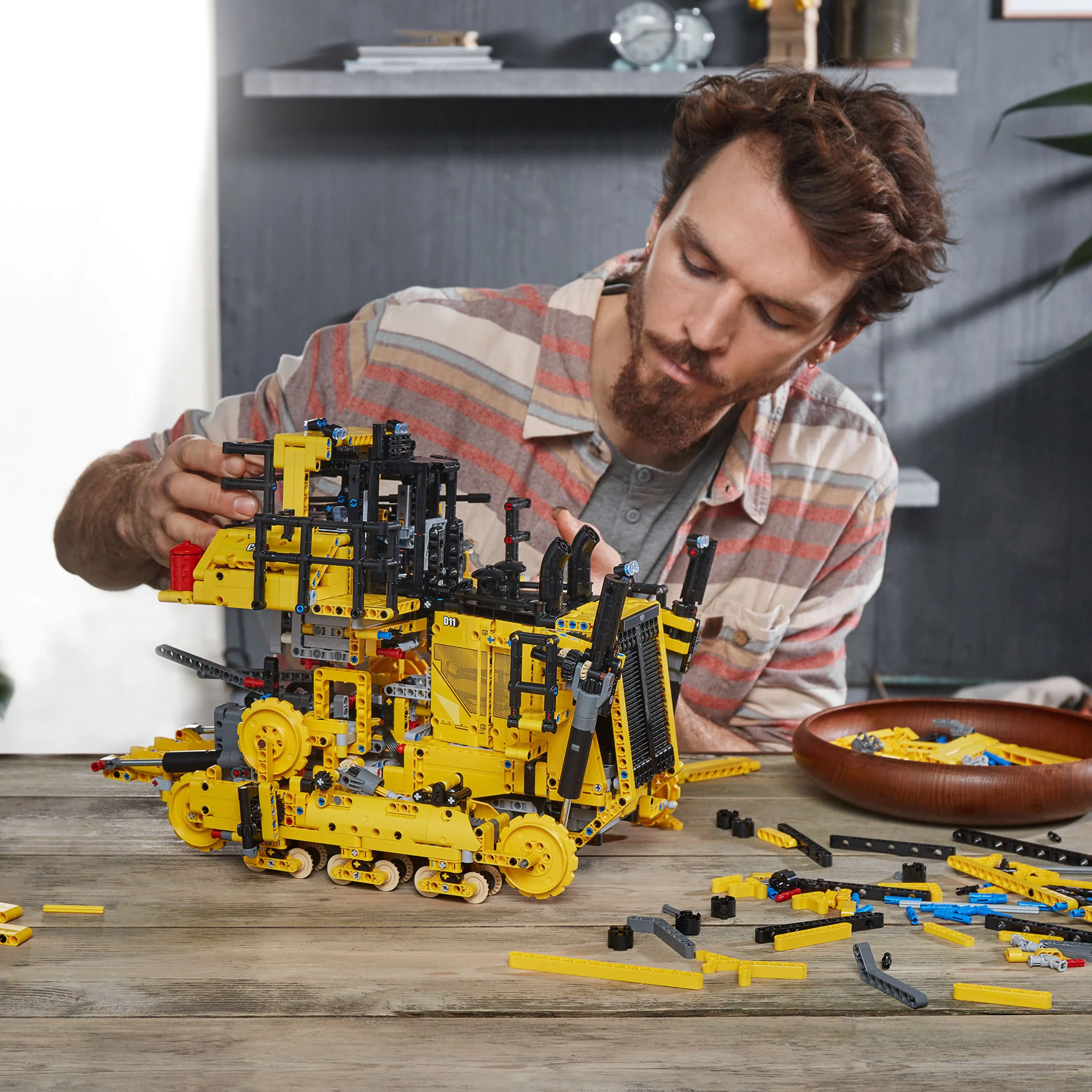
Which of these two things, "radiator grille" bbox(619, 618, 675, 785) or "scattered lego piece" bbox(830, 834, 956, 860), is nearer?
"radiator grille" bbox(619, 618, 675, 785)

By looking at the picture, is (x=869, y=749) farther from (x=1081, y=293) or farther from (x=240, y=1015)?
(x=1081, y=293)

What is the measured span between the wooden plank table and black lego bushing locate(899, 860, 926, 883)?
1.1 inches

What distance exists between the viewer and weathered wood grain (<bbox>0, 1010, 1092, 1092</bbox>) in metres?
0.83

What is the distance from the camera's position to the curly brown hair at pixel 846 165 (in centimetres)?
168

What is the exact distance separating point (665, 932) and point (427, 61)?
2.68 meters

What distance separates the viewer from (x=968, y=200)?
3.55m

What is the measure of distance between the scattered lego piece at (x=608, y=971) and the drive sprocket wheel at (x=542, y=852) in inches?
4.6

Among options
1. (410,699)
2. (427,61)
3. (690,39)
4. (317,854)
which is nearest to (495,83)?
(427,61)

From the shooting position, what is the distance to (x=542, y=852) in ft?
3.70

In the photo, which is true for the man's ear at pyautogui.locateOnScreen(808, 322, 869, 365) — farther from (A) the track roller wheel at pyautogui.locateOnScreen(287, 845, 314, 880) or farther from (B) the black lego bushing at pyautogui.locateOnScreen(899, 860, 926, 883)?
(A) the track roller wheel at pyautogui.locateOnScreen(287, 845, 314, 880)

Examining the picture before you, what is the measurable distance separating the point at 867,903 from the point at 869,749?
0.35 metres

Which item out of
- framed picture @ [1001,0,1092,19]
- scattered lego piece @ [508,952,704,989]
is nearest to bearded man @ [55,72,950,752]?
scattered lego piece @ [508,952,704,989]

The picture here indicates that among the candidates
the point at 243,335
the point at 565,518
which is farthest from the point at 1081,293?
the point at 565,518

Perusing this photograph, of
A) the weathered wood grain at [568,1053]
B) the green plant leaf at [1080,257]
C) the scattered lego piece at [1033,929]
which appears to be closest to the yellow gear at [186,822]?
the weathered wood grain at [568,1053]
